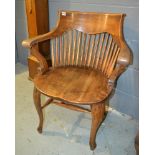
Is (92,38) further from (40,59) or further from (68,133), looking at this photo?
(68,133)

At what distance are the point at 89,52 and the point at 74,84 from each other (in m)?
0.43

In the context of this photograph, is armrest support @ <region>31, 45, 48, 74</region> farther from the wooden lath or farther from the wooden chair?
the wooden lath

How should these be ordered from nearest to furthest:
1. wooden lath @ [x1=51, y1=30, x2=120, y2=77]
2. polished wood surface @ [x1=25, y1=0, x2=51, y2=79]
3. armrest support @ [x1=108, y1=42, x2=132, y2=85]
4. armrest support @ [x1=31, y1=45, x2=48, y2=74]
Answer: armrest support @ [x1=108, y1=42, x2=132, y2=85] < armrest support @ [x1=31, y1=45, x2=48, y2=74] < wooden lath @ [x1=51, y1=30, x2=120, y2=77] < polished wood surface @ [x1=25, y1=0, x2=51, y2=79]

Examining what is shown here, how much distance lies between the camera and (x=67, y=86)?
4.19 feet

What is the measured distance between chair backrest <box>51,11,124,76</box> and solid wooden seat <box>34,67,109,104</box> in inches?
4.2

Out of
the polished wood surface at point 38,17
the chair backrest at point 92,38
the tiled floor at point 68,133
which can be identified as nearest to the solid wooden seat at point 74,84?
the chair backrest at point 92,38

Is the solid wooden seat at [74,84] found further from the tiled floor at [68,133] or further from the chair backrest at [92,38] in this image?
the tiled floor at [68,133]

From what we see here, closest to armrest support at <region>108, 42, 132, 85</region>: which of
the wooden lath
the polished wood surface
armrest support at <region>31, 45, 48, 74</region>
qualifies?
the wooden lath

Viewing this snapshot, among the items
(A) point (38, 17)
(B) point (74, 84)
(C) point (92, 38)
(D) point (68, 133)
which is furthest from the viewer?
(A) point (38, 17)

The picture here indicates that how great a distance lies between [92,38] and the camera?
1.67 m

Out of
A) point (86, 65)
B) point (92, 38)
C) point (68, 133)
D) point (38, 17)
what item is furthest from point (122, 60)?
point (38, 17)

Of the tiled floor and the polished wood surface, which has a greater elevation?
the polished wood surface

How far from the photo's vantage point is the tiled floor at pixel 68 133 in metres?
1.39

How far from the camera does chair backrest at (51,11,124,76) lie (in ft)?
4.52
